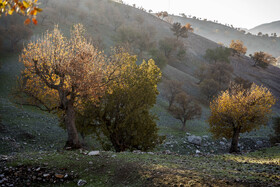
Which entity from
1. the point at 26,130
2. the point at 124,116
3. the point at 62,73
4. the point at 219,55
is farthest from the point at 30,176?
the point at 219,55

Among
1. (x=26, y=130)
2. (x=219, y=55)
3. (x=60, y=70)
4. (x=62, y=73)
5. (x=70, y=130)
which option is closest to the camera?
(x=60, y=70)

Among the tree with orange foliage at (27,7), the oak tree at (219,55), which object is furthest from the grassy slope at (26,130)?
the oak tree at (219,55)

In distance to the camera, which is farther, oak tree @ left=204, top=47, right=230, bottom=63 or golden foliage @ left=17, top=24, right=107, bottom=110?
oak tree @ left=204, top=47, right=230, bottom=63

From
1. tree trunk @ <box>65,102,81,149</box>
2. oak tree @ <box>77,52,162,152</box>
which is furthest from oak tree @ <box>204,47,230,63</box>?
tree trunk @ <box>65,102,81,149</box>

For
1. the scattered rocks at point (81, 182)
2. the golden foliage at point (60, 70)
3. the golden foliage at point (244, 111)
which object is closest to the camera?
the scattered rocks at point (81, 182)

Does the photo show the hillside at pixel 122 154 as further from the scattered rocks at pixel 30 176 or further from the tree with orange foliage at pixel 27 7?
the tree with orange foliage at pixel 27 7

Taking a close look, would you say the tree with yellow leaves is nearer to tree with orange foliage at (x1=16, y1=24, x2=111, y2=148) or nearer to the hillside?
the hillside

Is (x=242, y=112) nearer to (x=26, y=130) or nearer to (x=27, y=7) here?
(x=27, y=7)

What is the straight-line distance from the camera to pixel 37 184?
10.3 metres

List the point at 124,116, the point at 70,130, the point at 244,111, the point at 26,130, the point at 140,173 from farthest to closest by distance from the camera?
the point at 26,130
the point at 244,111
the point at 124,116
the point at 70,130
the point at 140,173

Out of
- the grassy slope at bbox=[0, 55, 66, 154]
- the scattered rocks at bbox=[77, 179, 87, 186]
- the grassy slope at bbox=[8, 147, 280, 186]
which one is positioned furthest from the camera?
the grassy slope at bbox=[0, 55, 66, 154]

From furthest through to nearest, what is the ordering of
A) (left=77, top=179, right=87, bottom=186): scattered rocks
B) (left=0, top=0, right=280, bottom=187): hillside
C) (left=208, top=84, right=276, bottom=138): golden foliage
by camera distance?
(left=208, top=84, right=276, bottom=138): golden foliage
(left=77, top=179, right=87, bottom=186): scattered rocks
(left=0, top=0, right=280, bottom=187): hillside

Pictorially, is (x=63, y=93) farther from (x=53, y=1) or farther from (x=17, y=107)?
(x=53, y=1)

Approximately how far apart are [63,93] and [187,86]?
6984cm
